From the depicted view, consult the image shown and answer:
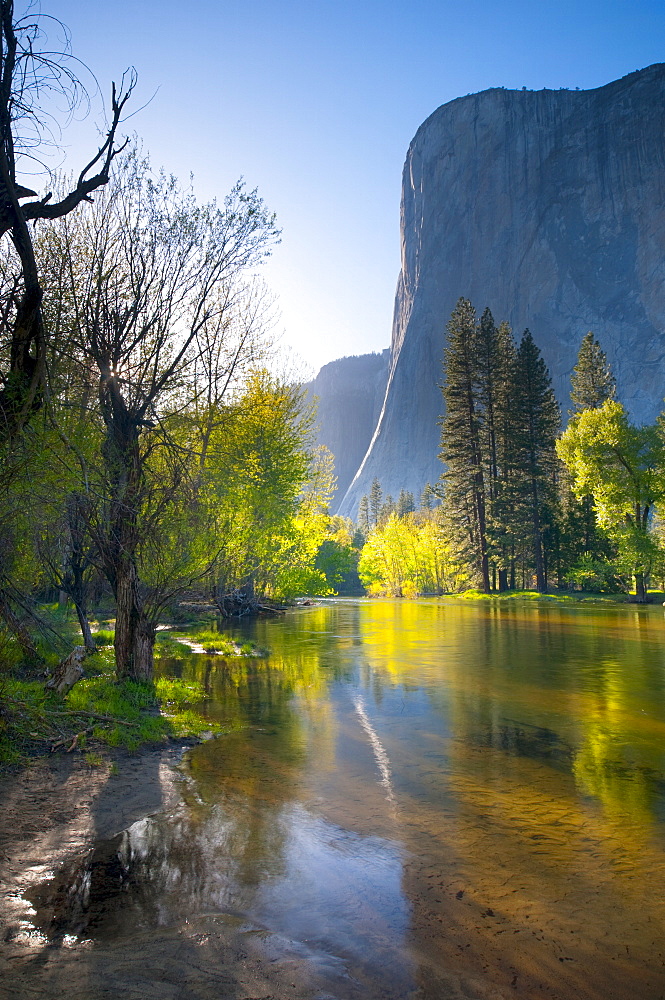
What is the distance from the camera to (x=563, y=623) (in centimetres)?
2991

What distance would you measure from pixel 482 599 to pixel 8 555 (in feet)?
150

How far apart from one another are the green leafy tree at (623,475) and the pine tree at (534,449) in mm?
7544

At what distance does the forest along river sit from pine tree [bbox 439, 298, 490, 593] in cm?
4079

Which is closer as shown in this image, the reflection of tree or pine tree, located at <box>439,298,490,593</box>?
the reflection of tree

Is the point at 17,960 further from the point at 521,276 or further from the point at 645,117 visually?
the point at 645,117

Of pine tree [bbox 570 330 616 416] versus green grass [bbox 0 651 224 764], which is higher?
pine tree [bbox 570 330 616 416]

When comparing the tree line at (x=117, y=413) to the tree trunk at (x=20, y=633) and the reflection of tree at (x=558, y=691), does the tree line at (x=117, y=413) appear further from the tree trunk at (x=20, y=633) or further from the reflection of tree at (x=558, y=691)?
the reflection of tree at (x=558, y=691)

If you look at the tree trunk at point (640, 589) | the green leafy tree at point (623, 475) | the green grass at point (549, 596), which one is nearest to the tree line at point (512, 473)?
the green grass at point (549, 596)

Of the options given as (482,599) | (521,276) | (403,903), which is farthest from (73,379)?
(521,276)

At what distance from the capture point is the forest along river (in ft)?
13.7

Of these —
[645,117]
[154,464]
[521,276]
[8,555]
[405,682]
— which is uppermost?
[645,117]

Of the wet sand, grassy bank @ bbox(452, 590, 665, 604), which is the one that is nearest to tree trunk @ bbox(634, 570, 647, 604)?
grassy bank @ bbox(452, 590, 665, 604)

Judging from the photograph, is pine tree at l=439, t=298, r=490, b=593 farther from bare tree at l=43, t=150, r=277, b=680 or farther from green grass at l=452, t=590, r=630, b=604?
bare tree at l=43, t=150, r=277, b=680

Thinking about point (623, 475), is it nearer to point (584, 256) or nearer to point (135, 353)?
point (135, 353)
